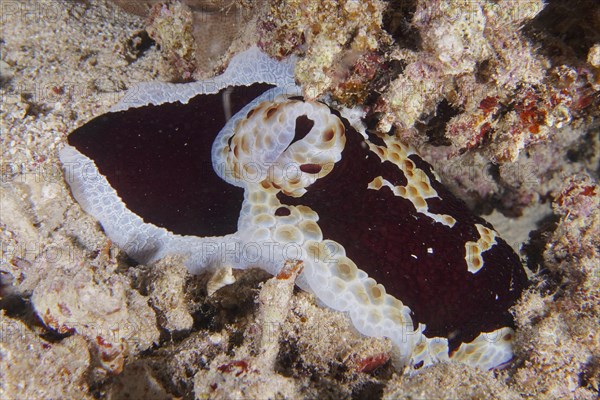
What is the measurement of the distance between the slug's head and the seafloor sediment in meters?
0.21

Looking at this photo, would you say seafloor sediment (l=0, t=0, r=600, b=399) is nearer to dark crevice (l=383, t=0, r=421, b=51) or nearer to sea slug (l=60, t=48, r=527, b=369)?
dark crevice (l=383, t=0, r=421, b=51)

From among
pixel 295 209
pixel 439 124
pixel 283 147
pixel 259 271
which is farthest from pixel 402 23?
pixel 259 271

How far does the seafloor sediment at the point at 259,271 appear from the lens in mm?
2271

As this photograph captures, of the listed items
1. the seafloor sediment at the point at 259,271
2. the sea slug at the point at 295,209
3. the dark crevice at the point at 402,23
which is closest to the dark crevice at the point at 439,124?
the seafloor sediment at the point at 259,271

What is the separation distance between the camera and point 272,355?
91.7 inches

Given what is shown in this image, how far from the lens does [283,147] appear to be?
2766 mm

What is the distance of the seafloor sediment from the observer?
2.27 m

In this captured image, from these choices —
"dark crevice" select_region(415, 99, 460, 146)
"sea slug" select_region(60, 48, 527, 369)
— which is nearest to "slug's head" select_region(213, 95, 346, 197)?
"sea slug" select_region(60, 48, 527, 369)

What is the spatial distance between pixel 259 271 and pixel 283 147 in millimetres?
882

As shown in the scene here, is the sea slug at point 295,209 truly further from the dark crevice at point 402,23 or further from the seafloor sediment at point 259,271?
the dark crevice at point 402,23

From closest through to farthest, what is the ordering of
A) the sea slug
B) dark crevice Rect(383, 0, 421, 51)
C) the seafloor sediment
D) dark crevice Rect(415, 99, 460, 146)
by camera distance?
the seafloor sediment
dark crevice Rect(383, 0, 421, 51)
the sea slug
dark crevice Rect(415, 99, 460, 146)

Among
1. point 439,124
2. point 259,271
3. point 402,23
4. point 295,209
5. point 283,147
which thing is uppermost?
point 402,23

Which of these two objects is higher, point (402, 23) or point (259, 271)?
Result: point (402, 23)

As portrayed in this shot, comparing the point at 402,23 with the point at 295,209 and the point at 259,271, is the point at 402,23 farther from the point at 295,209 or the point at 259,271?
the point at 259,271
